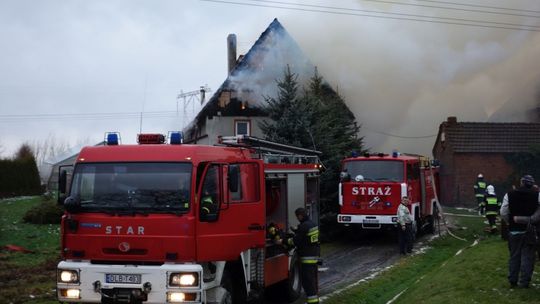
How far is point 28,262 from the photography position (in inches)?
552

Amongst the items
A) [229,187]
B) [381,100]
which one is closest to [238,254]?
[229,187]

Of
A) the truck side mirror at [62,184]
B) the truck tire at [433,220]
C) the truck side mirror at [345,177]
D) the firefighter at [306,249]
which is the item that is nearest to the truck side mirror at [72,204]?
the truck side mirror at [62,184]

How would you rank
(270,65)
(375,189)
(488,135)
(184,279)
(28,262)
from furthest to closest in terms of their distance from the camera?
1. (488,135)
2. (270,65)
3. (375,189)
4. (28,262)
5. (184,279)

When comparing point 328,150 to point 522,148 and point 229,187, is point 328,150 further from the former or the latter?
point 522,148

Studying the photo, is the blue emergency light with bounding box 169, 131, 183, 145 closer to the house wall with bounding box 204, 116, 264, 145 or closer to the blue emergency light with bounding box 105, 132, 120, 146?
the blue emergency light with bounding box 105, 132, 120, 146

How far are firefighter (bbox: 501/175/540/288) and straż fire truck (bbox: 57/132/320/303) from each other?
3770 mm

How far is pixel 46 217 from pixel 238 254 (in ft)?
48.0

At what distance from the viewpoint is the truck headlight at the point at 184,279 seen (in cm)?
710

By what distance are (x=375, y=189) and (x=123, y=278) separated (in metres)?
11.4

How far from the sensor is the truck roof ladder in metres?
9.17

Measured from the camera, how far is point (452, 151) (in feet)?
119

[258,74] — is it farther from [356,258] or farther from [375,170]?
[356,258]

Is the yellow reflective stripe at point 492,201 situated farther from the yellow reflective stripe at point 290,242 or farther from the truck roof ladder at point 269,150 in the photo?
the yellow reflective stripe at point 290,242

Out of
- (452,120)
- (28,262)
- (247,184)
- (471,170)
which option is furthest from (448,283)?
(471,170)
